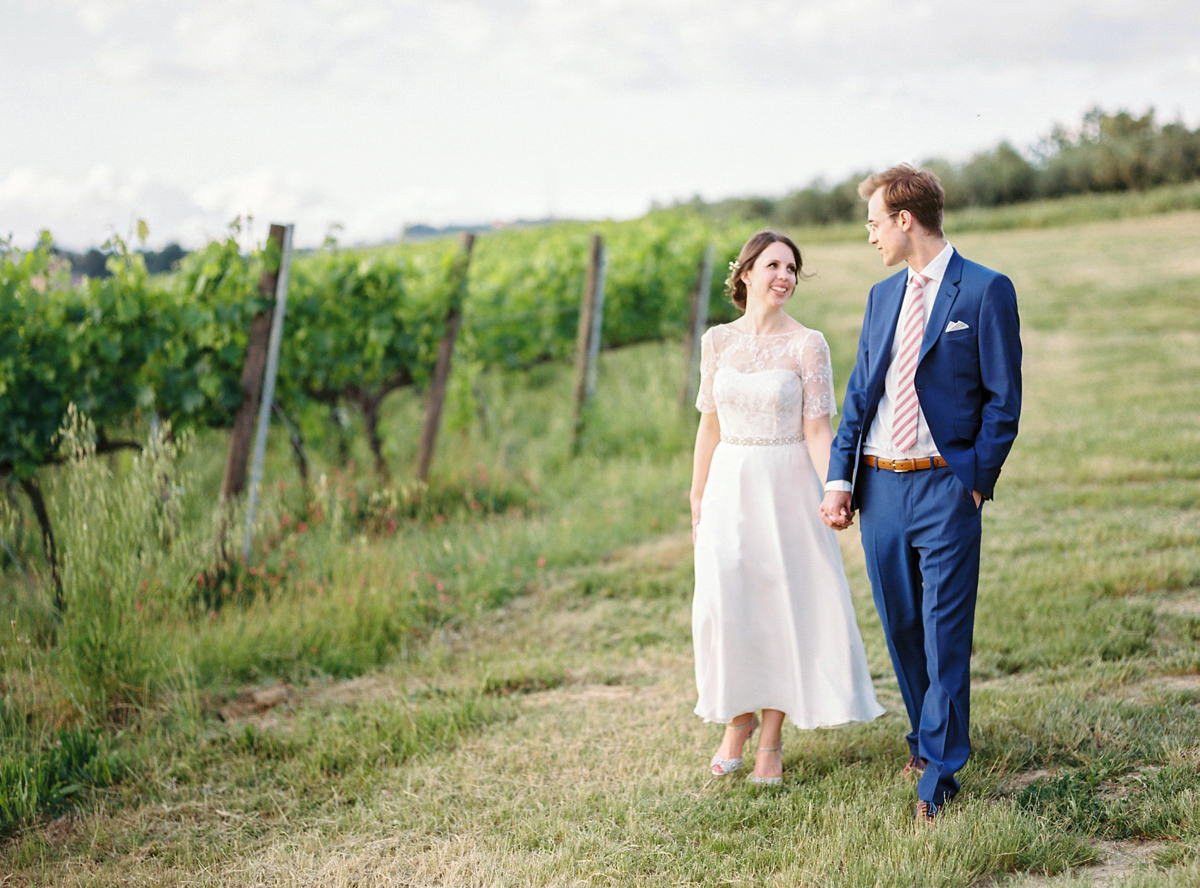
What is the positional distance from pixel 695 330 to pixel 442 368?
3804 millimetres

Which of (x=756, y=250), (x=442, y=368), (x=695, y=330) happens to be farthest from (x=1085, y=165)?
(x=756, y=250)

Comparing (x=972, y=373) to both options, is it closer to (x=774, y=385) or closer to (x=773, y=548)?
(x=774, y=385)

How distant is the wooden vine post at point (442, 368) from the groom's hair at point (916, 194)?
15.7ft

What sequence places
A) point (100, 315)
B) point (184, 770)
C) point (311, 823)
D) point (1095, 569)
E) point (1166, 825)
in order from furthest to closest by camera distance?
point (100, 315) → point (1095, 569) → point (184, 770) → point (311, 823) → point (1166, 825)

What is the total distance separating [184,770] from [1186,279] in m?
20.2

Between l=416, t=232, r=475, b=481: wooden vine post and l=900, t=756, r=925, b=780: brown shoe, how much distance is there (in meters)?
4.62

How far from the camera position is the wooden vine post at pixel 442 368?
7254 mm

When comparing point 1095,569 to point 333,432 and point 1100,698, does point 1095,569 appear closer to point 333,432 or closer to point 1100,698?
point 1100,698

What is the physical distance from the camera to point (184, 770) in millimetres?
3701

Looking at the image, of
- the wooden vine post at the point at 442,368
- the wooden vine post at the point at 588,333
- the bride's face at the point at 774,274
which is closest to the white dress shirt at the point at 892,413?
the bride's face at the point at 774,274

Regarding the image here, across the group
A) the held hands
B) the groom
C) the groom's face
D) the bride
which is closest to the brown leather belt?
the groom

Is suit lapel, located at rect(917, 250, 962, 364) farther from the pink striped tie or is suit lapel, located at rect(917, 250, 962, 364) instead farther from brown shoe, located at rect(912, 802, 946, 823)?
brown shoe, located at rect(912, 802, 946, 823)

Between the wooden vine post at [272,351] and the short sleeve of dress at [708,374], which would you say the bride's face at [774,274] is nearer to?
the short sleeve of dress at [708,374]

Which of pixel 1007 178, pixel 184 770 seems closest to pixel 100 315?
pixel 184 770
